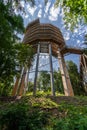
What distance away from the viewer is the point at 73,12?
24.1 ft

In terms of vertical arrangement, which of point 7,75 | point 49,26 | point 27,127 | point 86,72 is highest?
point 49,26

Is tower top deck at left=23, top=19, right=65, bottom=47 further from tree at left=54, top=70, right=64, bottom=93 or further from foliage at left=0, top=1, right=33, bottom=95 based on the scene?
tree at left=54, top=70, right=64, bottom=93

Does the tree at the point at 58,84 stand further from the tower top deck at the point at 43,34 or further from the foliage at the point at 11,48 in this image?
the foliage at the point at 11,48

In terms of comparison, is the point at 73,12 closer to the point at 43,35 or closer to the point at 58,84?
the point at 43,35

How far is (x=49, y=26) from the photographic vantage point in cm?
1897

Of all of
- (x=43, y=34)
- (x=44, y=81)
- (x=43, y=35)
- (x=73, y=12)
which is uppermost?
(x=43, y=34)

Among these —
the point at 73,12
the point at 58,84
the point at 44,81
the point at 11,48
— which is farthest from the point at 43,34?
the point at 73,12

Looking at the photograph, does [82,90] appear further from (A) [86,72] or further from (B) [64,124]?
(B) [64,124]

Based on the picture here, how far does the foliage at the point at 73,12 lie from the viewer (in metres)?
6.77

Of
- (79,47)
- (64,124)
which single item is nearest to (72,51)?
(79,47)

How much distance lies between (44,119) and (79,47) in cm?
1769

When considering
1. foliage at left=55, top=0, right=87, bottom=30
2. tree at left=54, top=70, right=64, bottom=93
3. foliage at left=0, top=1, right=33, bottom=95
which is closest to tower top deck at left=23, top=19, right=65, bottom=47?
foliage at left=0, top=1, right=33, bottom=95

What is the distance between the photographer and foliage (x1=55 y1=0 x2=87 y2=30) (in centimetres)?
677

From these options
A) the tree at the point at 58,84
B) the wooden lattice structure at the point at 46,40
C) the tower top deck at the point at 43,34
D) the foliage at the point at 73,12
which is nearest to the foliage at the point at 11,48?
the foliage at the point at 73,12
